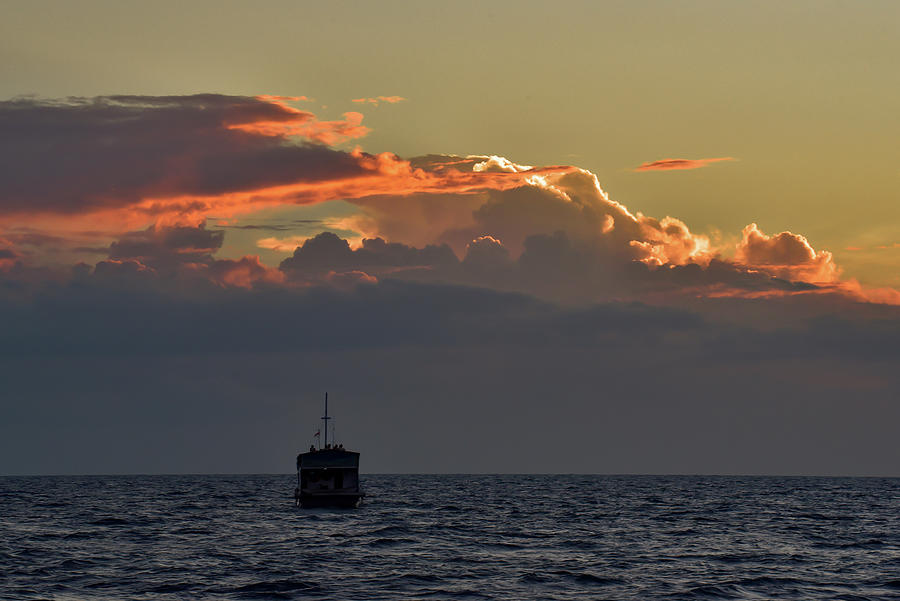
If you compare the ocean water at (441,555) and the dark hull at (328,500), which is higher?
the dark hull at (328,500)

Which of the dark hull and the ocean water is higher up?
the dark hull

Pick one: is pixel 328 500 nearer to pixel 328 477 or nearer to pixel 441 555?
pixel 328 477

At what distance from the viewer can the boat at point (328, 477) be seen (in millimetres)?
101688

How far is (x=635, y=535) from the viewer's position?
8075cm

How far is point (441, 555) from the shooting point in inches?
2534

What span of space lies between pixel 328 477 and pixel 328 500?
2.46 meters

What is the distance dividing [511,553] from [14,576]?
91.9ft

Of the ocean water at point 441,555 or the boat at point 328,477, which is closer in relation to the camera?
the ocean water at point 441,555

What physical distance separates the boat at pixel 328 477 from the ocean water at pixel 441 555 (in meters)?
1.53

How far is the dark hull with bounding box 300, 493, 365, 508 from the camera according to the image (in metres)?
103

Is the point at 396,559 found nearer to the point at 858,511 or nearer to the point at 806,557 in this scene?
the point at 806,557

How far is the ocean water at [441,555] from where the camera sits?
164 ft

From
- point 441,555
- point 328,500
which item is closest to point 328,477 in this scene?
point 328,500

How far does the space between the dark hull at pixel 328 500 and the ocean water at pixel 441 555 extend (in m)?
1.20
